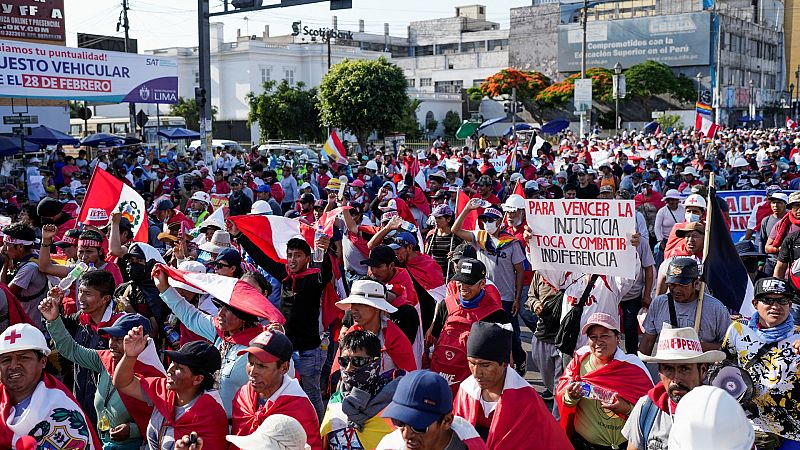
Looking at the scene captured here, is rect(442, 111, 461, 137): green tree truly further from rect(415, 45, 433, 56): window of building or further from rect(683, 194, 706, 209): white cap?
rect(683, 194, 706, 209): white cap

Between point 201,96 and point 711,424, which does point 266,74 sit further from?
point 711,424

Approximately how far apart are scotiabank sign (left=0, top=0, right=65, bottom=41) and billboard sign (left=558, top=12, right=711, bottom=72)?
5481cm

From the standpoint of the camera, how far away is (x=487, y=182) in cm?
1205

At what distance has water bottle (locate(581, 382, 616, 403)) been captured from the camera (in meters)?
4.90

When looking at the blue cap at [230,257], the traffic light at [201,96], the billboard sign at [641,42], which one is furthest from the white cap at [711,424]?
the billboard sign at [641,42]

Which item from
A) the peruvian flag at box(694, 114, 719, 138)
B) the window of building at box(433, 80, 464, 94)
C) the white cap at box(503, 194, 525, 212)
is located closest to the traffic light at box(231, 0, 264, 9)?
the white cap at box(503, 194, 525, 212)

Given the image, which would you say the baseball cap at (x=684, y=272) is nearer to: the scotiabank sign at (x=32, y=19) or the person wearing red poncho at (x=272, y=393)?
the person wearing red poncho at (x=272, y=393)

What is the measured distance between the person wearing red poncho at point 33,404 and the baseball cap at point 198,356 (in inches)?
20.1

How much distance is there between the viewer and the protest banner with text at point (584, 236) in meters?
6.68

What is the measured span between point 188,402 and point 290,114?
167ft

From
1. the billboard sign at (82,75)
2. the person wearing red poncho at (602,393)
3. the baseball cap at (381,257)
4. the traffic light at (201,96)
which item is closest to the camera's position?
the person wearing red poncho at (602,393)

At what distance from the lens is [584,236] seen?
22.6 feet

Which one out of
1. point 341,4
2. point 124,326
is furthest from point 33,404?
point 341,4

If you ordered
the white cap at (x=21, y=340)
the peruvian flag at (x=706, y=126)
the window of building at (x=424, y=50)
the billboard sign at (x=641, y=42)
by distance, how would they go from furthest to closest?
the window of building at (x=424, y=50) → the billboard sign at (x=641, y=42) → the peruvian flag at (x=706, y=126) → the white cap at (x=21, y=340)
